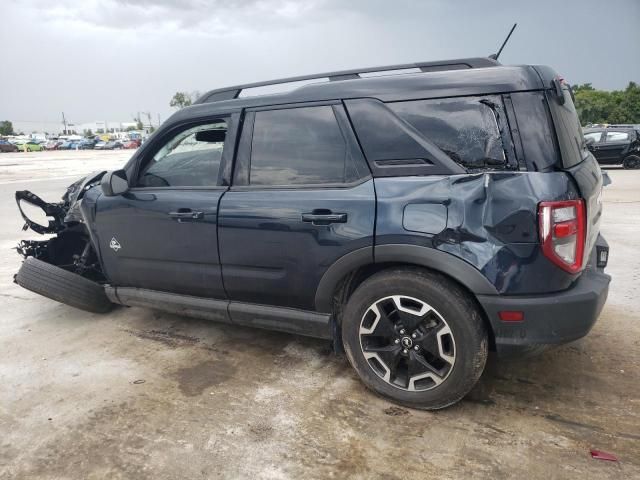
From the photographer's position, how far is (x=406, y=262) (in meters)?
2.62

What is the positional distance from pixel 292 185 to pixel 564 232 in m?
1.52

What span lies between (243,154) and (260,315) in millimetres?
1055

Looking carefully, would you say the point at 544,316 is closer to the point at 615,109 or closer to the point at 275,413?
the point at 275,413

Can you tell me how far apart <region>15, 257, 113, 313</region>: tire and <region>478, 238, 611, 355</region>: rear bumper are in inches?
125

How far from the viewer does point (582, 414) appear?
2643 millimetres

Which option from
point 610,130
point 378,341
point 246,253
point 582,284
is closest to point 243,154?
point 246,253

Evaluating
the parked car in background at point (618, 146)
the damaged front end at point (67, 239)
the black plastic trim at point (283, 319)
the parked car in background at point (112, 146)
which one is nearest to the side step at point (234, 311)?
the black plastic trim at point (283, 319)

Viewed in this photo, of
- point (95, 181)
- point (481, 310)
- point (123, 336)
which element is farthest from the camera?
point (95, 181)

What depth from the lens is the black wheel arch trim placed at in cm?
244

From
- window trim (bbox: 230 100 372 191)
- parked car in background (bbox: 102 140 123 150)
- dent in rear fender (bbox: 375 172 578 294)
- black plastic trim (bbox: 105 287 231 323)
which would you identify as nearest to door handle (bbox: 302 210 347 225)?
window trim (bbox: 230 100 372 191)

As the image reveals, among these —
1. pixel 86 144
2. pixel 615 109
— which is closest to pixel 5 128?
pixel 86 144

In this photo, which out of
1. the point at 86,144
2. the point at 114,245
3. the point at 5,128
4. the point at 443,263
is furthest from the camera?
the point at 5,128

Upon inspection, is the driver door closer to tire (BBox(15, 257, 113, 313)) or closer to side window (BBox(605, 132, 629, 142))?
tire (BBox(15, 257, 113, 313))

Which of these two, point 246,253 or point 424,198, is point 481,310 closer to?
point 424,198
